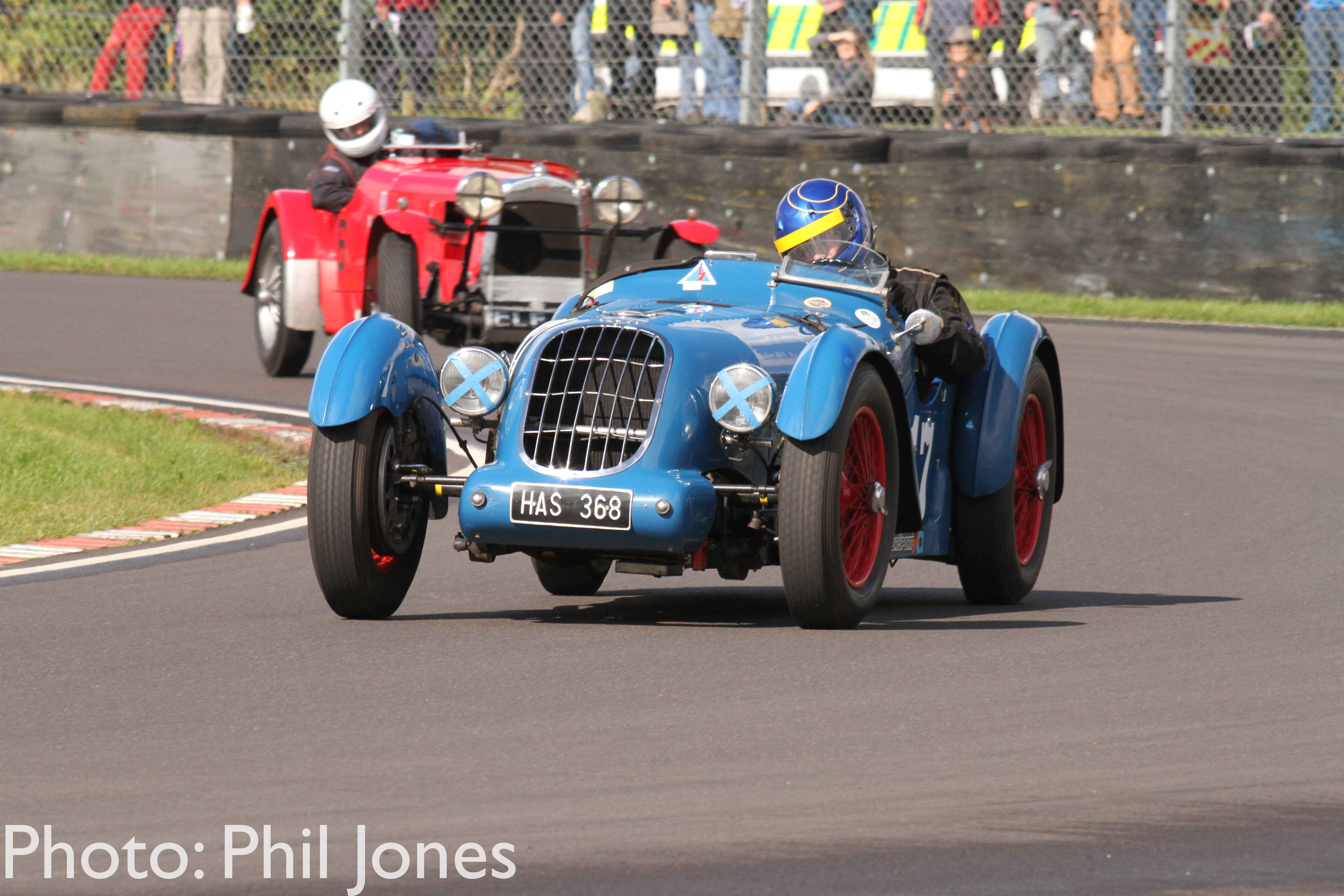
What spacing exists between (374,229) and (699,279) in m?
5.96

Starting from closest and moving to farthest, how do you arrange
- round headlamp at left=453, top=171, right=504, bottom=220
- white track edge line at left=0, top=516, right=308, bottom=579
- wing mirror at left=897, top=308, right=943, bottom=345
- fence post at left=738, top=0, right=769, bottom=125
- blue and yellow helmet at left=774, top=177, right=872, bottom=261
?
wing mirror at left=897, top=308, right=943, bottom=345
blue and yellow helmet at left=774, top=177, right=872, bottom=261
white track edge line at left=0, top=516, right=308, bottom=579
round headlamp at left=453, top=171, right=504, bottom=220
fence post at left=738, top=0, right=769, bottom=125

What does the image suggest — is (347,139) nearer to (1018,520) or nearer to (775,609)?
(1018,520)

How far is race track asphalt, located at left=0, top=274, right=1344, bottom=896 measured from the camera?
3.96 meters

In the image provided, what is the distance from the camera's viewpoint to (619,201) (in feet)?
40.0

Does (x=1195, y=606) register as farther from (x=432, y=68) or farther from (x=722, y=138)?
(x=432, y=68)

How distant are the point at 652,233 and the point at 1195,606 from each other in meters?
5.90

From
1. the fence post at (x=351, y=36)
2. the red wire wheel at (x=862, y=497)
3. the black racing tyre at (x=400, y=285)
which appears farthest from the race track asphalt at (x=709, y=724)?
the fence post at (x=351, y=36)

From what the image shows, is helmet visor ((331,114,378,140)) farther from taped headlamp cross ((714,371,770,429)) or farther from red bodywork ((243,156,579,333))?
taped headlamp cross ((714,371,770,429))

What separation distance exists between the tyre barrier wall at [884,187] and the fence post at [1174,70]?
41cm

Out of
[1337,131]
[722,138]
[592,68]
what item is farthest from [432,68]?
[1337,131]

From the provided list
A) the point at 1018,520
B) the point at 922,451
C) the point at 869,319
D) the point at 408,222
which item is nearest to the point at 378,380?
the point at 869,319

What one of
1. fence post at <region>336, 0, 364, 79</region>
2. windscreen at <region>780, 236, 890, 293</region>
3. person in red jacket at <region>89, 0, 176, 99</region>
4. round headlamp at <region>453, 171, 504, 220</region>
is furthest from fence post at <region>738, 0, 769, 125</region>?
windscreen at <region>780, 236, 890, 293</region>

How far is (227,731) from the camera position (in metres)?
4.90

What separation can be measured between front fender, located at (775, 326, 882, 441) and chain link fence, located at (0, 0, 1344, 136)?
413 inches
